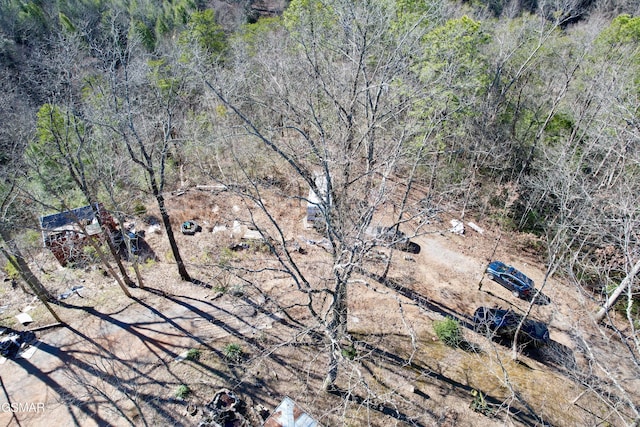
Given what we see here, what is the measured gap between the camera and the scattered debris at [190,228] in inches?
734

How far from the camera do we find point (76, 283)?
51.2 ft

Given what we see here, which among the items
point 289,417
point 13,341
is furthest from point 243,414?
point 13,341

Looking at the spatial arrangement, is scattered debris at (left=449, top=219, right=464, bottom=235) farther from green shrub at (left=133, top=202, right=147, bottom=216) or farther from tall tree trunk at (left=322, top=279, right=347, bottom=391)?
green shrub at (left=133, top=202, right=147, bottom=216)

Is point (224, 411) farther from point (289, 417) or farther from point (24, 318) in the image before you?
point (24, 318)

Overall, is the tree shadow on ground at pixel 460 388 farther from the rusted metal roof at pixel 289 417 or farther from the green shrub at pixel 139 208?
the green shrub at pixel 139 208

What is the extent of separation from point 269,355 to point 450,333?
656 centimetres

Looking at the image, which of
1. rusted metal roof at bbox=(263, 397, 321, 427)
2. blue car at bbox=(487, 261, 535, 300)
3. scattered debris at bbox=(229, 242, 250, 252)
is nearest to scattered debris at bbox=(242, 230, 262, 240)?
scattered debris at bbox=(229, 242, 250, 252)

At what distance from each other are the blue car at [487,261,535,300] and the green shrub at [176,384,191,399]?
46.4ft

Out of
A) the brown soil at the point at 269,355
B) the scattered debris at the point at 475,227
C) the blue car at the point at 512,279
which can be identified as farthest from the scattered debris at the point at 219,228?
the scattered debris at the point at 475,227

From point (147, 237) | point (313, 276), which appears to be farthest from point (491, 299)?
point (147, 237)

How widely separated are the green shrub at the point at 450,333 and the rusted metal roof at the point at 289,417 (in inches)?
233

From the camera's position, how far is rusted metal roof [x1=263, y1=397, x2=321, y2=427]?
959cm

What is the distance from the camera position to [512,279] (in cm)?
1669

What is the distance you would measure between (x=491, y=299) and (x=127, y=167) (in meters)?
18.3
